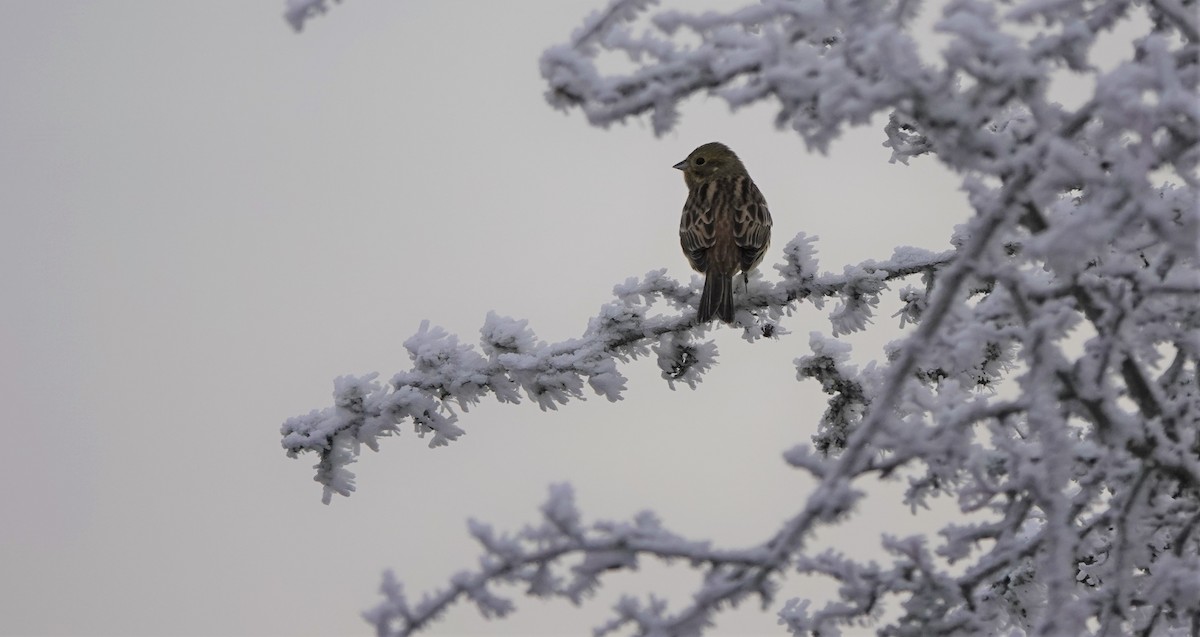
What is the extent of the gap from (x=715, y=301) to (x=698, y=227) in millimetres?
2116

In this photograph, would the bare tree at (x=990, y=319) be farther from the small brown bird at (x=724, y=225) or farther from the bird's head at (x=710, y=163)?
the bird's head at (x=710, y=163)

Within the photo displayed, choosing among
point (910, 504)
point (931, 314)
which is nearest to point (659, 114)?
point (931, 314)

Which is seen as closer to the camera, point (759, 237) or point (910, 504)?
point (910, 504)

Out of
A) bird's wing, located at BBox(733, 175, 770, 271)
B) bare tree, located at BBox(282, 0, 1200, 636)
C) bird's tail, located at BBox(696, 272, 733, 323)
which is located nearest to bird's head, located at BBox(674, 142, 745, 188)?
bird's wing, located at BBox(733, 175, 770, 271)

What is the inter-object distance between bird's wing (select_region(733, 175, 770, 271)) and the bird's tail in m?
1.34

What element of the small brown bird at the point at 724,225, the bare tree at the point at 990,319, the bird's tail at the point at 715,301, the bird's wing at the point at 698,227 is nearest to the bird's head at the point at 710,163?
the small brown bird at the point at 724,225

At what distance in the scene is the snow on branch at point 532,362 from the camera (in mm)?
6320

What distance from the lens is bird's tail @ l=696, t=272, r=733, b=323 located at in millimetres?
6594

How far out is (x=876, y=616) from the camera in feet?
13.4

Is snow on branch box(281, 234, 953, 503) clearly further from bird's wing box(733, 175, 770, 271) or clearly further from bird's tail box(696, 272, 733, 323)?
bird's wing box(733, 175, 770, 271)

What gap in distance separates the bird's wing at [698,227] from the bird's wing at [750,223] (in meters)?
0.15

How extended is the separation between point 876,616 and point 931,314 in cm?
115

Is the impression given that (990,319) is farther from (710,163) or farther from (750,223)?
(710,163)

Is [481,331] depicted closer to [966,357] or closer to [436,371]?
[436,371]
